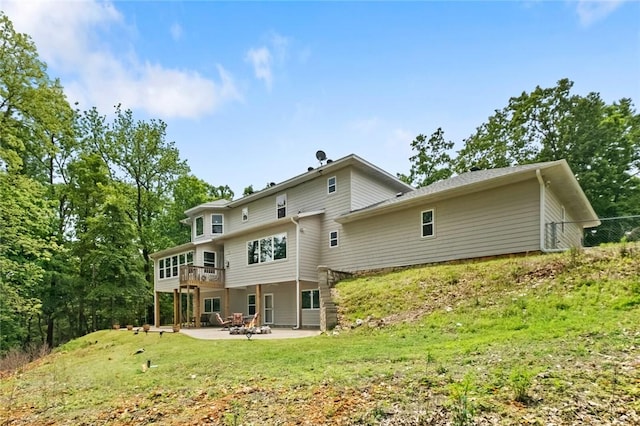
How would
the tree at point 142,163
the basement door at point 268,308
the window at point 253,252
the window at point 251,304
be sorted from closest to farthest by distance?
the window at point 253,252 < the basement door at point 268,308 < the window at point 251,304 < the tree at point 142,163

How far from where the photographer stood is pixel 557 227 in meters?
13.3

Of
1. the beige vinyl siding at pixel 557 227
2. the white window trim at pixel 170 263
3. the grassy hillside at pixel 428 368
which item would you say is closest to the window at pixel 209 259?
the white window trim at pixel 170 263

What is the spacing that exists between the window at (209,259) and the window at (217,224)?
1538 mm

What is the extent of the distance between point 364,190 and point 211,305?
13.1 meters

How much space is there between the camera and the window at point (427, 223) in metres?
14.4

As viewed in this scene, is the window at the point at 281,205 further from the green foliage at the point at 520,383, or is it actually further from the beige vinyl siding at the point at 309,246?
the green foliage at the point at 520,383

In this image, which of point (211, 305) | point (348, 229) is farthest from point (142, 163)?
point (348, 229)

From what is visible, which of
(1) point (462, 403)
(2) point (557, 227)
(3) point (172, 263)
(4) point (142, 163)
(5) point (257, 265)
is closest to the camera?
(1) point (462, 403)

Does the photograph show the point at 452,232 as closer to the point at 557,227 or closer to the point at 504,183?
the point at 504,183

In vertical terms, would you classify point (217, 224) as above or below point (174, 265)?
above

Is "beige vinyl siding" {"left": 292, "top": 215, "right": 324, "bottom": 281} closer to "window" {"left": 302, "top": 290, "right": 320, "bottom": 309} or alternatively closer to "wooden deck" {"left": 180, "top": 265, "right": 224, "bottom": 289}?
"window" {"left": 302, "top": 290, "right": 320, "bottom": 309}

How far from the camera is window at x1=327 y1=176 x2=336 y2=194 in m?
17.8

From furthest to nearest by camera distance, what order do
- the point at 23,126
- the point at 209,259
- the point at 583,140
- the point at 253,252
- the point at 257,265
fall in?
1. the point at 583,140
2. the point at 209,259
3. the point at 253,252
4. the point at 257,265
5. the point at 23,126

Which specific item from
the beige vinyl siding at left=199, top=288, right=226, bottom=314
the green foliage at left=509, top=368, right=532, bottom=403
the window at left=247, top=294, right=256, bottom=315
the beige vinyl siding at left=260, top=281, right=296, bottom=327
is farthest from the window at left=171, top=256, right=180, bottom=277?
the green foliage at left=509, top=368, right=532, bottom=403
